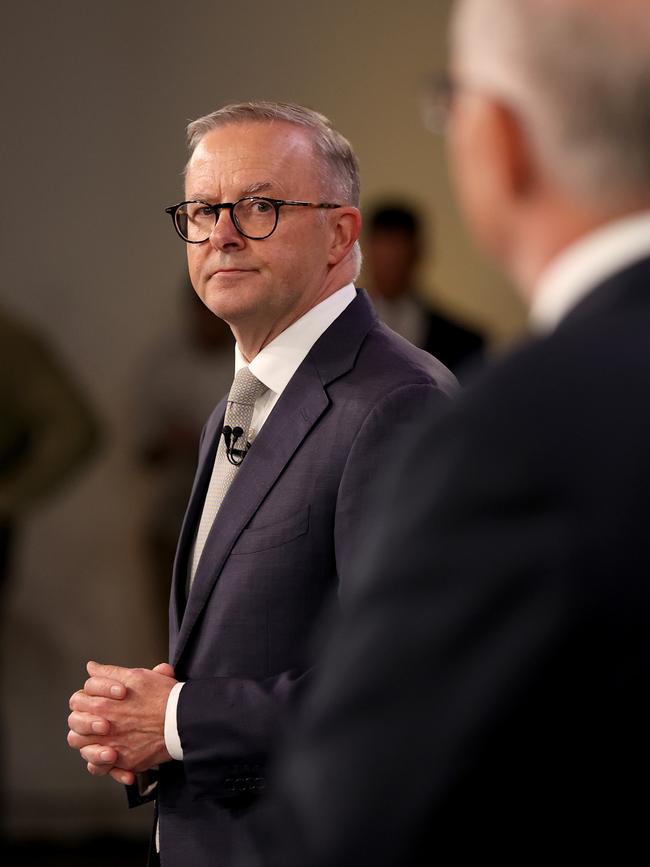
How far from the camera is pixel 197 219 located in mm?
1961

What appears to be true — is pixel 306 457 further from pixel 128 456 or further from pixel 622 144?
pixel 128 456

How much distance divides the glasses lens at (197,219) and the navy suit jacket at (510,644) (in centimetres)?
117

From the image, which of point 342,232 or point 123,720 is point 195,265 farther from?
point 123,720

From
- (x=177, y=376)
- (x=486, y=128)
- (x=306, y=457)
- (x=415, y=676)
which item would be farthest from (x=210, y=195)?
(x=177, y=376)

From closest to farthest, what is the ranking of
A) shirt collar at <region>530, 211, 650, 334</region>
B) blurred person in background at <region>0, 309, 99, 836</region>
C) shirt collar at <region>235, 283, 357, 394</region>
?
1. shirt collar at <region>530, 211, 650, 334</region>
2. shirt collar at <region>235, 283, 357, 394</region>
3. blurred person in background at <region>0, 309, 99, 836</region>

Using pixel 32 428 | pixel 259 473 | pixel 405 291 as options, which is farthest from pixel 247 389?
pixel 32 428

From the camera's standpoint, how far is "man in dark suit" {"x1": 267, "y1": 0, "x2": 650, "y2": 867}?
781mm

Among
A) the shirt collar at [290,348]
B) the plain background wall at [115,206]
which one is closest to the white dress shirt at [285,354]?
the shirt collar at [290,348]

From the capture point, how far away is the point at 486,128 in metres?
0.94

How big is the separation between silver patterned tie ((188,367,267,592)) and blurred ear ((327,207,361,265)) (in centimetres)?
22

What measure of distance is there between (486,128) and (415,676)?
0.39 meters

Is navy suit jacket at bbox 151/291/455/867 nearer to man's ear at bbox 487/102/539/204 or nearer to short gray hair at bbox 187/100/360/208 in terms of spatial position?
short gray hair at bbox 187/100/360/208

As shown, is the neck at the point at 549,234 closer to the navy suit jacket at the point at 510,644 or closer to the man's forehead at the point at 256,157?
the navy suit jacket at the point at 510,644

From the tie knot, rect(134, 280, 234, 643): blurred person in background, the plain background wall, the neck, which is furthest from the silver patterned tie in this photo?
the plain background wall
